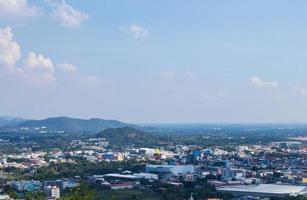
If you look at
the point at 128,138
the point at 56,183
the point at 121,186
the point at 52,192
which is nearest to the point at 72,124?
the point at 128,138

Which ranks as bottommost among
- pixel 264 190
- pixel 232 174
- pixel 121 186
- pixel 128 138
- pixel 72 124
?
pixel 121 186

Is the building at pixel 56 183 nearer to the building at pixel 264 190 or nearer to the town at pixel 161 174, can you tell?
the town at pixel 161 174

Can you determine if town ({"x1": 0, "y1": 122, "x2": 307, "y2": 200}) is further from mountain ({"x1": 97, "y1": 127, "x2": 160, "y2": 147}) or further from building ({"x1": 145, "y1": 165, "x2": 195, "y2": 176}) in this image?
mountain ({"x1": 97, "y1": 127, "x2": 160, "y2": 147})

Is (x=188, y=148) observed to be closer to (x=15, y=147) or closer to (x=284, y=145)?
(x=284, y=145)

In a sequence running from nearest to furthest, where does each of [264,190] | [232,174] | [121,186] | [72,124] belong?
[264,190]
[121,186]
[232,174]
[72,124]

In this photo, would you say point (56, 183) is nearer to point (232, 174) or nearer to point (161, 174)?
point (161, 174)

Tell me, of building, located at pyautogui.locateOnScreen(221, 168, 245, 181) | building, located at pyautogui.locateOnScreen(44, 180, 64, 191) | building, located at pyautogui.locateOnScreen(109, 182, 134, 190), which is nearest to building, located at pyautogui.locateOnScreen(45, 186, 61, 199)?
building, located at pyautogui.locateOnScreen(44, 180, 64, 191)

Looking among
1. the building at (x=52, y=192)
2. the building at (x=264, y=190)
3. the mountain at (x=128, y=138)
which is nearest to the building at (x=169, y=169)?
the building at (x=264, y=190)
